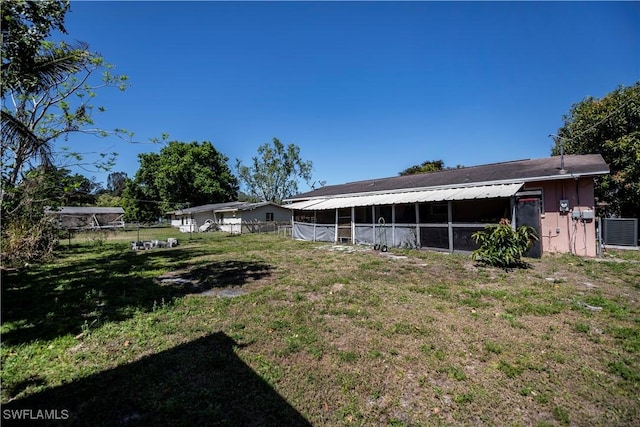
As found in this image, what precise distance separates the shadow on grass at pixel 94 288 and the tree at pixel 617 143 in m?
15.2

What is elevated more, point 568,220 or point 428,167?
point 428,167

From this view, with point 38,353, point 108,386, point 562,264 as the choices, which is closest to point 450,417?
point 108,386

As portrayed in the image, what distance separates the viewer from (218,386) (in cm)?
308

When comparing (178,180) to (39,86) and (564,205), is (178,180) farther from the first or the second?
(564,205)

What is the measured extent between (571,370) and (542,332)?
1.05 meters

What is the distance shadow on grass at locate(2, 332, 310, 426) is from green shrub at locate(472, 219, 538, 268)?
8321mm

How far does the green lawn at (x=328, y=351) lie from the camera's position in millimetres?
2771

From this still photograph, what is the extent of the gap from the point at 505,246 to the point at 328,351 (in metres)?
7.58

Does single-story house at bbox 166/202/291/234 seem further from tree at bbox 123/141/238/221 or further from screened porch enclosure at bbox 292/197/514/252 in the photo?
screened porch enclosure at bbox 292/197/514/252

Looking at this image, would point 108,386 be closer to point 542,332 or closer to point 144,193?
point 542,332

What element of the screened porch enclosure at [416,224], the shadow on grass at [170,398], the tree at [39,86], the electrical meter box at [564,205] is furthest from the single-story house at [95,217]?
the electrical meter box at [564,205]

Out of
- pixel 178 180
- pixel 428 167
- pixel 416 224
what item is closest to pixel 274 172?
pixel 178 180

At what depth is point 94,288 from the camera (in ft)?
22.8

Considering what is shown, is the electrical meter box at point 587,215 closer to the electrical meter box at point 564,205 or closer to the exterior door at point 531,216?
the electrical meter box at point 564,205
